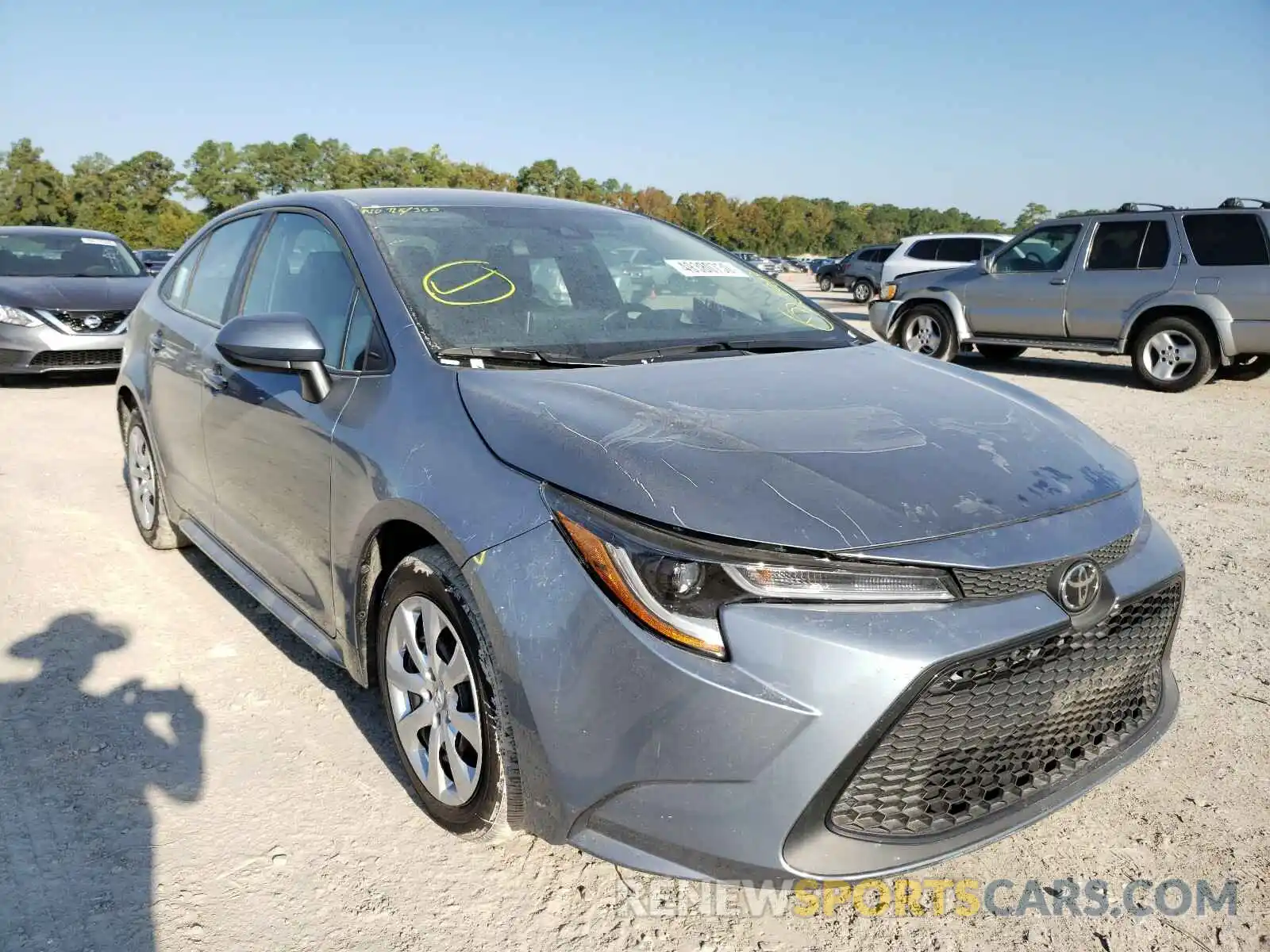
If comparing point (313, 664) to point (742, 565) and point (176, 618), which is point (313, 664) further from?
point (742, 565)

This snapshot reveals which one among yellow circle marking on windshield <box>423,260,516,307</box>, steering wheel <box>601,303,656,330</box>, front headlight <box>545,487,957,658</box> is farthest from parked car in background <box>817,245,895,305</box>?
front headlight <box>545,487,957,658</box>

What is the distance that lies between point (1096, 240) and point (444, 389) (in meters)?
Answer: 9.93

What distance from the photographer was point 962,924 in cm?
213

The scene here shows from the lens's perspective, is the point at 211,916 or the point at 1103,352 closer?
the point at 211,916

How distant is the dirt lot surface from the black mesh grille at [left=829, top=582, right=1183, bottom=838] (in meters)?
0.41

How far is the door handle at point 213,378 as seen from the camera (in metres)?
3.33

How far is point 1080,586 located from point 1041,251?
10023 mm

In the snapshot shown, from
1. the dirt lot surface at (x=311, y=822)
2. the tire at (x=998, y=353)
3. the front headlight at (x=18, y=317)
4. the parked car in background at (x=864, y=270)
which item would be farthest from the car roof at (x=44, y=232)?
the parked car in background at (x=864, y=270)

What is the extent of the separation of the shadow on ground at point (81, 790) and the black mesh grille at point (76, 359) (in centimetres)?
632

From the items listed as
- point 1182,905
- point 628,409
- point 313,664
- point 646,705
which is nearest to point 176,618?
point 313,664

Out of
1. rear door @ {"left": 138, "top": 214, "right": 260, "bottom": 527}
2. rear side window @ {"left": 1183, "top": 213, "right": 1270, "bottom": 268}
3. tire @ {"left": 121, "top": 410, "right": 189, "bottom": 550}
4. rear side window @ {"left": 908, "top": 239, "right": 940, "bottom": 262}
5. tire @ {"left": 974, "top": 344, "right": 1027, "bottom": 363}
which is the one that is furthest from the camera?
rear side window @ {"left": 908, "top": 239, "right": 940, "bottom": 262}

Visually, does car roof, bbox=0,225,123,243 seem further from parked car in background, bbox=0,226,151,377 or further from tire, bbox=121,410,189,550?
tire, bbox=121,410,189,550

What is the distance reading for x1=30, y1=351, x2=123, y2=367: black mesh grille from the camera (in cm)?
877

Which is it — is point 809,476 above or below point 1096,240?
below
